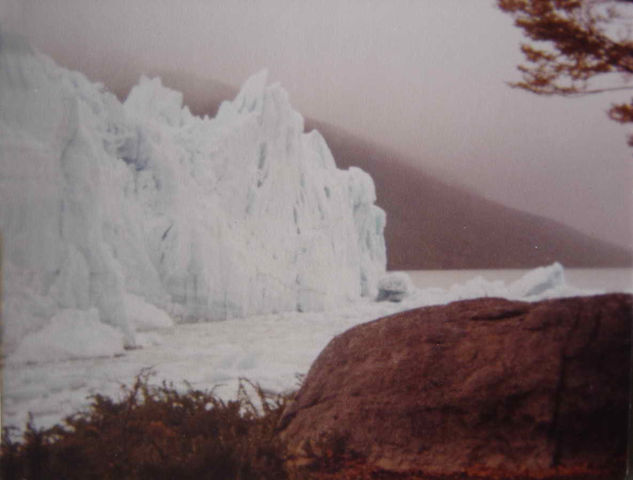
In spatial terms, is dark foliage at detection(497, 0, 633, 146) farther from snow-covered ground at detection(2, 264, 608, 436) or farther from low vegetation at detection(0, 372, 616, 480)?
low vegetation at detection(0, 372, 616, 480)

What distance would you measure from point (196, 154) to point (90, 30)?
1.05 m

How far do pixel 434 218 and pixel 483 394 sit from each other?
1.33m

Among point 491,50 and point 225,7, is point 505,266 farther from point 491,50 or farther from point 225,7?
point 225,7

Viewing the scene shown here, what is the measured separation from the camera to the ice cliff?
3.78 meters

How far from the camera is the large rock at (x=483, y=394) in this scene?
10.1ft

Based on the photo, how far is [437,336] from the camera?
3410 mm

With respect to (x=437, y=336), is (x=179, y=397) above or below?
below

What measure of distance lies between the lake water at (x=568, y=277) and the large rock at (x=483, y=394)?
0.35 m

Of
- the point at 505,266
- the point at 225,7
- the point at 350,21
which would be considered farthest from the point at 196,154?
the point at 505,266

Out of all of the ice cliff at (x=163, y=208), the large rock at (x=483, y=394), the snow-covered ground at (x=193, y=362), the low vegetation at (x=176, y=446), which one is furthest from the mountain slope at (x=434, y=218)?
the low vegetation at (x=176, y=446)

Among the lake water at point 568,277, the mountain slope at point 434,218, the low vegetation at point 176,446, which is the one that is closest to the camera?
the low vegetation at point 176,446

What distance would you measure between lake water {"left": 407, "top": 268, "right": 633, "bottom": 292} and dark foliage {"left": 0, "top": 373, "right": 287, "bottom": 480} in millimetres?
1263

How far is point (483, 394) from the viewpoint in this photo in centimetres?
315

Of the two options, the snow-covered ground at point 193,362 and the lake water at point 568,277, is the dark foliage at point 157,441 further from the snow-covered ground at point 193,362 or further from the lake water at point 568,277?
the lake water at point 568,277
